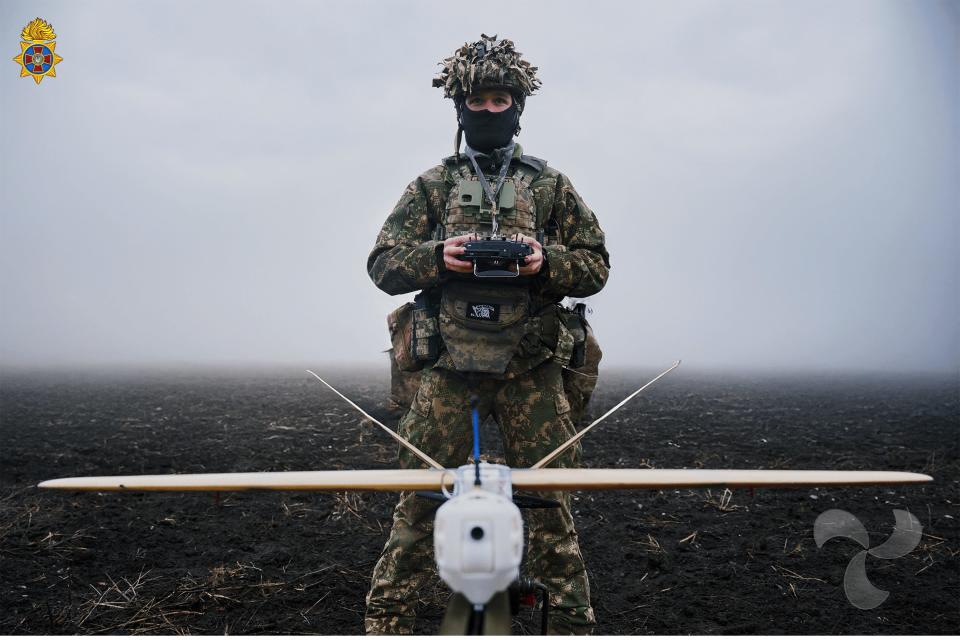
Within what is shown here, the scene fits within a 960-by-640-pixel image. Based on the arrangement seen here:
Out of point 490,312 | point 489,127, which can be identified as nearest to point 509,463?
point 490,312

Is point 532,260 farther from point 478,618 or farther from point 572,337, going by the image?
point 478,618

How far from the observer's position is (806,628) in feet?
14.7

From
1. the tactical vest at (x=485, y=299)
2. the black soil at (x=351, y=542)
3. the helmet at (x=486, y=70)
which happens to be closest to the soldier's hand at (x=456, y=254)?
the tactical vest at (x=485, y=299)

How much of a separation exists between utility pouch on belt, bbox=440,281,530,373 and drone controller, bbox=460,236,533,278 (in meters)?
0.42

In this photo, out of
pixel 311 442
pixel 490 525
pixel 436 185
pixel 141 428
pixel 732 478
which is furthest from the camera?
pixel 141 428

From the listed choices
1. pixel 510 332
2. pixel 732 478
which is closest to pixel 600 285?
pixel 510 332

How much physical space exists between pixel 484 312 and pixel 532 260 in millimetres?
514

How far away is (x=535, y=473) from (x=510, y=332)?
1.42 m

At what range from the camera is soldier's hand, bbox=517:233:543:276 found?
3543mm

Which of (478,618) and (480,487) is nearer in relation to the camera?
(478,618)

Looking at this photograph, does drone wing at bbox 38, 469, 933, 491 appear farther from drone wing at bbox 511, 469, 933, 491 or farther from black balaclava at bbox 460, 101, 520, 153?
black balaclava at bbox 460, 101, 520, 153

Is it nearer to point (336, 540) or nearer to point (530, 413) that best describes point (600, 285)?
point (530, 413)

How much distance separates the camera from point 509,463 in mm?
4090

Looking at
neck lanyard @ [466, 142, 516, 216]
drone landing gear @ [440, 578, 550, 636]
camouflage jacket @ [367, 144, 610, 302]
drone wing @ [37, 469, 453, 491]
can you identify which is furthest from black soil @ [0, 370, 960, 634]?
neck lanyard @ [466, 142, 516, 216]
